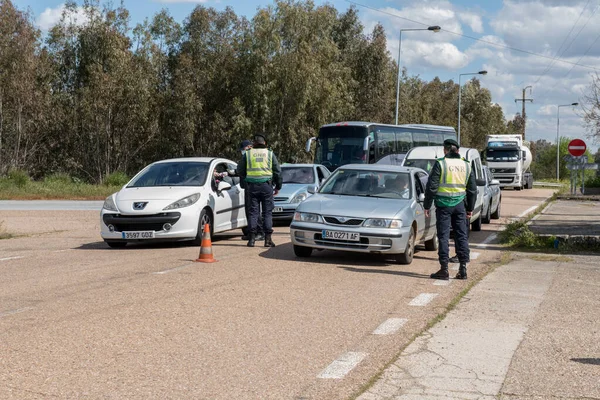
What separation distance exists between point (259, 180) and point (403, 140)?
22.1m

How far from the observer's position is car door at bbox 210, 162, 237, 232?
15195 millimetres

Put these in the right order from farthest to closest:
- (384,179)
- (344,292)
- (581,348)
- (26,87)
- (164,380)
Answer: (26,87)
(384,179)
(344,292)
(581,348)
(164,380)

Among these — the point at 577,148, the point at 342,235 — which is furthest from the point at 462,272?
the point at 577,148

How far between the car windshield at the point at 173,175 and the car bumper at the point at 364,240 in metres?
3.31

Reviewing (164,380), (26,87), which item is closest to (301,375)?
(164,380)

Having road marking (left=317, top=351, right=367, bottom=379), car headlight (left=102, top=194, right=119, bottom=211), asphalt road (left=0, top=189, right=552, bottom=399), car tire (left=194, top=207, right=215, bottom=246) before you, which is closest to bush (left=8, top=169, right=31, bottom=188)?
car headlight (left=102, top=194, right=119, bottom=211)

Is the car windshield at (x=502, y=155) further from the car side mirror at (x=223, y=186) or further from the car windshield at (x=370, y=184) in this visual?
the car windshield at (x=370, y=184)

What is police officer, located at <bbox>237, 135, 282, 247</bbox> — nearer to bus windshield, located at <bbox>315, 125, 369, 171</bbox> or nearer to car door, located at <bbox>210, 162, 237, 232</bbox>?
car door, located at <bbox>210, 162, 237, 232</bbox>

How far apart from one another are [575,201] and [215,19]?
1351 inches

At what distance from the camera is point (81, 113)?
55.7 metres

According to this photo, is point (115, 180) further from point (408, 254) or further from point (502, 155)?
point (408, 254)

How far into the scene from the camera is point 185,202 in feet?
47.3

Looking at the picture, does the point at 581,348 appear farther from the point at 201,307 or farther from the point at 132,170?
the point at 132,170

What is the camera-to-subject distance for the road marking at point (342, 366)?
19.3 feet
